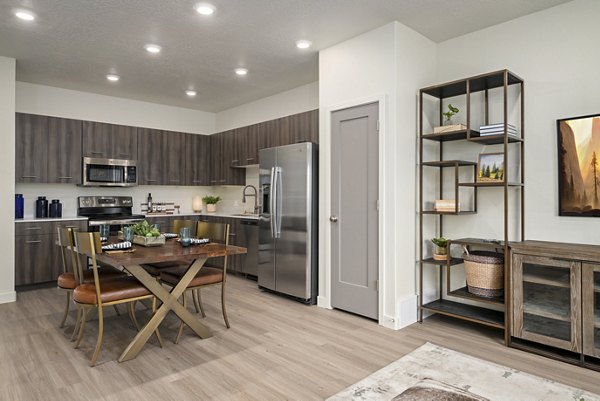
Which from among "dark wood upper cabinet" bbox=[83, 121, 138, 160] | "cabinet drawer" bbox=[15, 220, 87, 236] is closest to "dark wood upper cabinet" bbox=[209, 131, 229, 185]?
"dark wood upper cabinet" bbox=[83, 121, 138, 160]

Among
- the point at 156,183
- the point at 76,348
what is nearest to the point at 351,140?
the point at 76,348

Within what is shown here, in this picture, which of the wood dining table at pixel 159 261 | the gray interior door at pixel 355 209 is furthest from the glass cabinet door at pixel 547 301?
the wood dining table at pixel 159 261

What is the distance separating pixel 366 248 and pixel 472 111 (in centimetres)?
172

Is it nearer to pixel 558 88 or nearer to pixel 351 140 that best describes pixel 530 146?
pixel 558 88

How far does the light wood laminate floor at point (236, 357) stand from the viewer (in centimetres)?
241

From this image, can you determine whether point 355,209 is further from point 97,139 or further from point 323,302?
point 97,139

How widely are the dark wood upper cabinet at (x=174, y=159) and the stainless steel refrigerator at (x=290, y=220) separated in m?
2.31

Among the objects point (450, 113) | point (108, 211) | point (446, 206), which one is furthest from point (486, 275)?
point (108, 211)

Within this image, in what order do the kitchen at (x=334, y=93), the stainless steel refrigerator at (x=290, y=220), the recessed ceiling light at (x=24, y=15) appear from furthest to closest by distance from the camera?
the stainless steel refrigerator at (x=290, y=220)
the recessed ceiling light at (x=24, y=15)
the kitchen at (x=334, y=93)

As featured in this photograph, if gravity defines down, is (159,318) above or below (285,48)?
below

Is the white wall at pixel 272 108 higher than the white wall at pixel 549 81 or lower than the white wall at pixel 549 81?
higher

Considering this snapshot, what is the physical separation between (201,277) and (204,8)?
7.62ft

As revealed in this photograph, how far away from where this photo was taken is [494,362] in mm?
2793

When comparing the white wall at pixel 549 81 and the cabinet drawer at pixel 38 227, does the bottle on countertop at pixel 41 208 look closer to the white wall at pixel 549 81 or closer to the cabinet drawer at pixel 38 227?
the cabinet drawer at pixel 38 227
